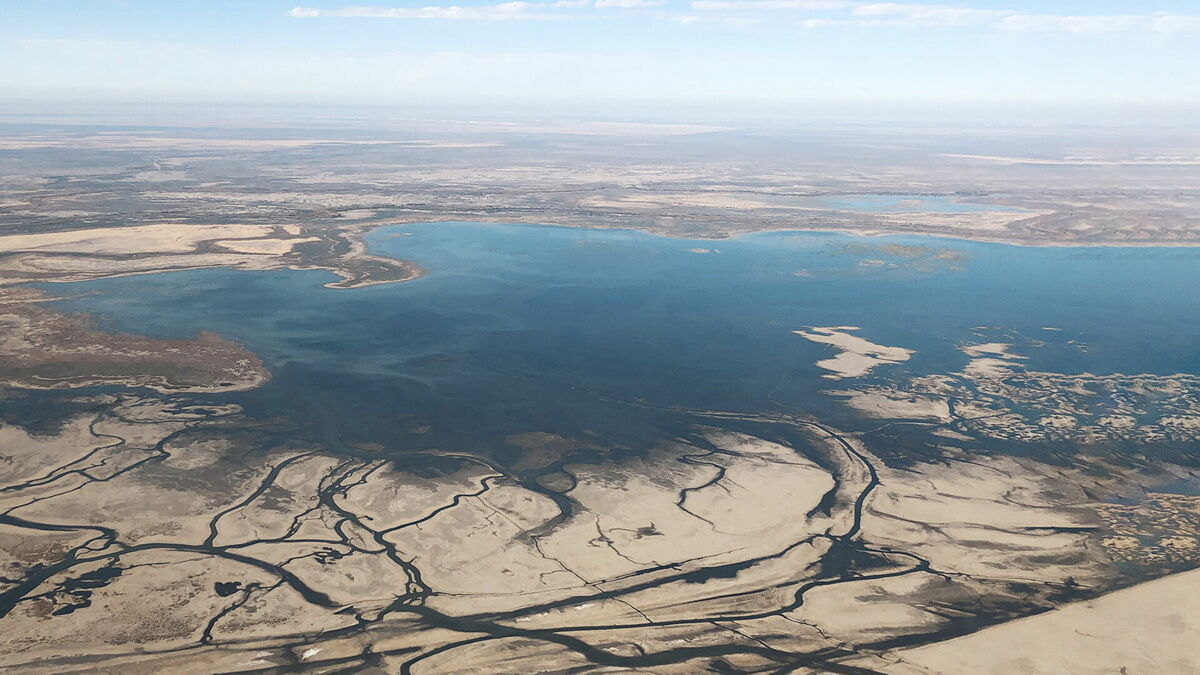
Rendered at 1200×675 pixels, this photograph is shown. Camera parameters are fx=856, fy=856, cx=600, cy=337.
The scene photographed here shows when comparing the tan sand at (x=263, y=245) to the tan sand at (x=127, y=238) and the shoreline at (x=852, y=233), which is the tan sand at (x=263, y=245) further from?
the shoreline at (x=852, y=233)

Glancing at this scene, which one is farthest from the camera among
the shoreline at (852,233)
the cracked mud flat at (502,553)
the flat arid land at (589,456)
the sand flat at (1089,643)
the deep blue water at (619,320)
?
the shoreline at (852,233)

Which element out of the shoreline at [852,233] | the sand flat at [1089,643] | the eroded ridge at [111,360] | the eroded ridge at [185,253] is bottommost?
the sand flat at [1089,643]

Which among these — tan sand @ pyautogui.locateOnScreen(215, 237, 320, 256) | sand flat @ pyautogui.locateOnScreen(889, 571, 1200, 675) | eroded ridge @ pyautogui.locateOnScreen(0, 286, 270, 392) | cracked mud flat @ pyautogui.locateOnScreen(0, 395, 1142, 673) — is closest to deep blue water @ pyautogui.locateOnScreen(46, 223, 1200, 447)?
eroded ridge @ pyautogui.locateOnScreen(0, 286, 270, 392)

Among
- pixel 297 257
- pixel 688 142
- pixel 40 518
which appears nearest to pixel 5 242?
pixel 297 257

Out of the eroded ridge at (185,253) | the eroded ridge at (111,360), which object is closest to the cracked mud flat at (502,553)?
the eroded ridge at (111,360)

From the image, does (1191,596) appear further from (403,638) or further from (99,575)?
(99,575)

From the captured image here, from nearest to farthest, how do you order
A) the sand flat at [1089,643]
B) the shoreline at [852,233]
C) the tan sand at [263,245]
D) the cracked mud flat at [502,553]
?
the sand flat at [1089,643] < the cracked mud flat at [502,553] < the tan sand at [263,245] < the shoreline at [852,233]

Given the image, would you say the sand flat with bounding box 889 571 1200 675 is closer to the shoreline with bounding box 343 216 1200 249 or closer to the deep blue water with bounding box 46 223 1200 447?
the deep blue water with bounding box 46 223 1200 447

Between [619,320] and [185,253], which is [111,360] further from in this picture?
[185,253]
